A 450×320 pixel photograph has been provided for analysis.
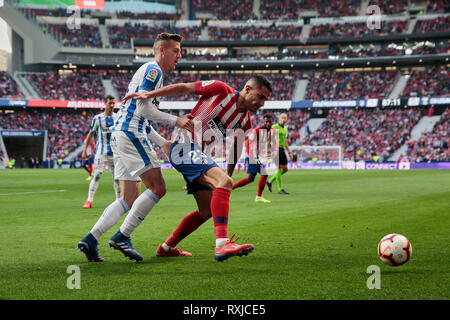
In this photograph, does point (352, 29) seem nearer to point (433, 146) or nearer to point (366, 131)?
point (366, 131)

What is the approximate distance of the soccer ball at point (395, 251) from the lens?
4.50 m

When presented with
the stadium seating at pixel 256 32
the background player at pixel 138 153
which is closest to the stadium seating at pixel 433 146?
the stadium seating at pixel 256 32

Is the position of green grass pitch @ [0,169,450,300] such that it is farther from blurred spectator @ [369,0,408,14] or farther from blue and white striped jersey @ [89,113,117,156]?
blurred spectator @ [369,0,408,14]

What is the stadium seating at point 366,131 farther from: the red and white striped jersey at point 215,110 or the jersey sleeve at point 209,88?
the jersey sleeve at point 209,88

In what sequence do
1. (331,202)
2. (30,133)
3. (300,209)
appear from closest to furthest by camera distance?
(300,209) → (331,202) → (30,133)

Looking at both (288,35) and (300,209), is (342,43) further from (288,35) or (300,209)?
(300,209)

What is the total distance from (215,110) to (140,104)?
79 cm

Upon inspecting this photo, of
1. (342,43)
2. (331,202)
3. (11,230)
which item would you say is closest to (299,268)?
(11,230)

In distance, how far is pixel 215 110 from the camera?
16.4 ft

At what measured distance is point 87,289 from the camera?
3705 millimetres

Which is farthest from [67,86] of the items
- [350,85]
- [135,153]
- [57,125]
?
[135,153]

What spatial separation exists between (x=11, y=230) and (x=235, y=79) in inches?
2208

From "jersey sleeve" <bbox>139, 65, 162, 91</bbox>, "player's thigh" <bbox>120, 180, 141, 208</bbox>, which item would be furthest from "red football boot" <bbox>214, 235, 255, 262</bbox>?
"jersey sleeve" <bbox>139, 65, 162, 91</bbox>

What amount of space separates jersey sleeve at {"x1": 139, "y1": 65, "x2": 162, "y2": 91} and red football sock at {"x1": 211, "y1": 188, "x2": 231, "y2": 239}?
4.29 feet
